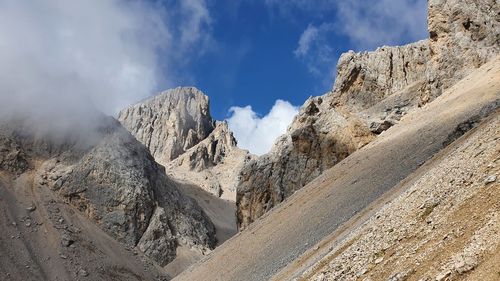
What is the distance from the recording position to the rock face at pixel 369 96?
189 ft

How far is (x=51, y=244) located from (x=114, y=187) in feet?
89.7

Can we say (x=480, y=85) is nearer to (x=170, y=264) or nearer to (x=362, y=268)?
(x=362, y=268)

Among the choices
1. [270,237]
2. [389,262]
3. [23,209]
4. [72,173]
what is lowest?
[389,262]

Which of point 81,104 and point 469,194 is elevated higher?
point 81,104

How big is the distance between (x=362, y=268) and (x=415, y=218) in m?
2.35

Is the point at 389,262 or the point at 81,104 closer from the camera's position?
the point at 389,262

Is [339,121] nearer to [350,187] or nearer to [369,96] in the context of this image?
[369,96]

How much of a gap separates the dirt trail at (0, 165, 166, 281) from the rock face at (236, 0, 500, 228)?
31002 millimetres

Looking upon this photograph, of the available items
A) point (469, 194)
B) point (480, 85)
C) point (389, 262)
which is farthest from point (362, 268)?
point (480, 85)

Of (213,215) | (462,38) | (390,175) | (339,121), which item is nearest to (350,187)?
(390,175)

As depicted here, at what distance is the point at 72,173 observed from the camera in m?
116

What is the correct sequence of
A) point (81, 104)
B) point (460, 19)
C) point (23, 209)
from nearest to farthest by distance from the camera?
point (460, 19) → point (23, 209) → point (81, 104)

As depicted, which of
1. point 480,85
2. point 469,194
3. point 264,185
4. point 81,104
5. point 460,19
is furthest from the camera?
point 81,104

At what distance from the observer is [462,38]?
58.3 m
